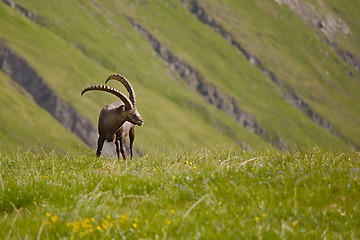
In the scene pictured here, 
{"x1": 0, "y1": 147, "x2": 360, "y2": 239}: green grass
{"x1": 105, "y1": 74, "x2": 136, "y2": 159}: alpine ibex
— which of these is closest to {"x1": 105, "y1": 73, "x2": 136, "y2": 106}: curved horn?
{"x1": 105, "y1": 74, "x2": 136, "y2": 159}: alpine ibex

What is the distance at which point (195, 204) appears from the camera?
831 centimetres

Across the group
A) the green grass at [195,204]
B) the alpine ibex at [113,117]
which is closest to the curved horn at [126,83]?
the alpine ibex at [113,117]

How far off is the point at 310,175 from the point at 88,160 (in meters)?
7.02

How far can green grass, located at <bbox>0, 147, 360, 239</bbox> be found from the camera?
7.62 metres

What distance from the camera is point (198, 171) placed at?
10.4m

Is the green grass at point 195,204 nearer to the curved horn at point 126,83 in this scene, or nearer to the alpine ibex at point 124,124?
the alpine ibex at point 124,124

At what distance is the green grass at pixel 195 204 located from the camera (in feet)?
25.0

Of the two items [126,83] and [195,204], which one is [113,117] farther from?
[195,204]

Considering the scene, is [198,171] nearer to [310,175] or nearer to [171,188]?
[171,188]

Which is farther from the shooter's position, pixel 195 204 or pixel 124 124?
pixel 124 124

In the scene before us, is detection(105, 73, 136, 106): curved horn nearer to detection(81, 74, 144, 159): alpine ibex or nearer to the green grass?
detection(81, 74, 144, 159): alpine ibex

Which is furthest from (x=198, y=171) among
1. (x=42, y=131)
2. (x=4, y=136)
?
(x=42, y=131)

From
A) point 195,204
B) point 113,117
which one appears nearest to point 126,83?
point 113,117

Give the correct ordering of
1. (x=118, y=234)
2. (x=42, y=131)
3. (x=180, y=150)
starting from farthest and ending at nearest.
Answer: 1. (x=42, y=131)
2. (x=180, y=150)
3. (x=118, y=234)
